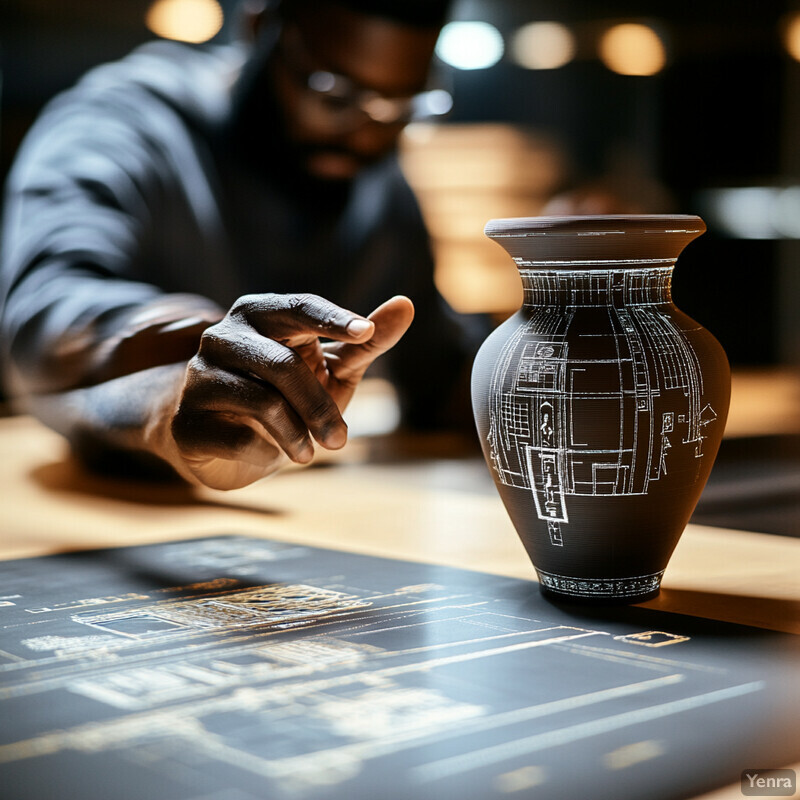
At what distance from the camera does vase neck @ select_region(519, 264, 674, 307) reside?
0.88 meters

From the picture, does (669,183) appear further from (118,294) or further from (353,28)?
(118,294)

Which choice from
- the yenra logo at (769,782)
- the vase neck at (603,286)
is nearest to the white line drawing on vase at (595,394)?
the vase neck at (603,286)

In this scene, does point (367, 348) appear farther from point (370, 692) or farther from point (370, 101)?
point (370, 101)

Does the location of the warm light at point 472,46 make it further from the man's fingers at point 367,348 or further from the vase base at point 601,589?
the vase base at point 601,589

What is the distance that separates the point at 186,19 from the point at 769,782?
2.71m

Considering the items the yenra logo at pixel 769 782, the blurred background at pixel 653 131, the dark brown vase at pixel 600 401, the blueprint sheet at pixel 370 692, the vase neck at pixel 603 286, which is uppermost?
the blurred background at pixel 653 131

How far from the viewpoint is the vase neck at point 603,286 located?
879 millimetres

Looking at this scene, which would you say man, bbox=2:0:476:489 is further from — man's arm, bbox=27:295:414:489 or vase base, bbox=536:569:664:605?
vase base, bbox=536:569:664:605

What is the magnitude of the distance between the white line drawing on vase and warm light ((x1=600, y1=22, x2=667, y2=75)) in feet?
9.14

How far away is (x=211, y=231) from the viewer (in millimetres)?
1924

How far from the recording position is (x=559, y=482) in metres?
0.86

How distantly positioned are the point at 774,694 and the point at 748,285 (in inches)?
118

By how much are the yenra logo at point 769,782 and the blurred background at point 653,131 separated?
2.69 metres

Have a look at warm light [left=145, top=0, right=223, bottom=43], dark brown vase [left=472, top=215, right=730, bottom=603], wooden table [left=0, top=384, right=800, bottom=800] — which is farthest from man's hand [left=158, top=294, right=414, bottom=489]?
warm light [left=145, top=0, right=223, bottom=43]
